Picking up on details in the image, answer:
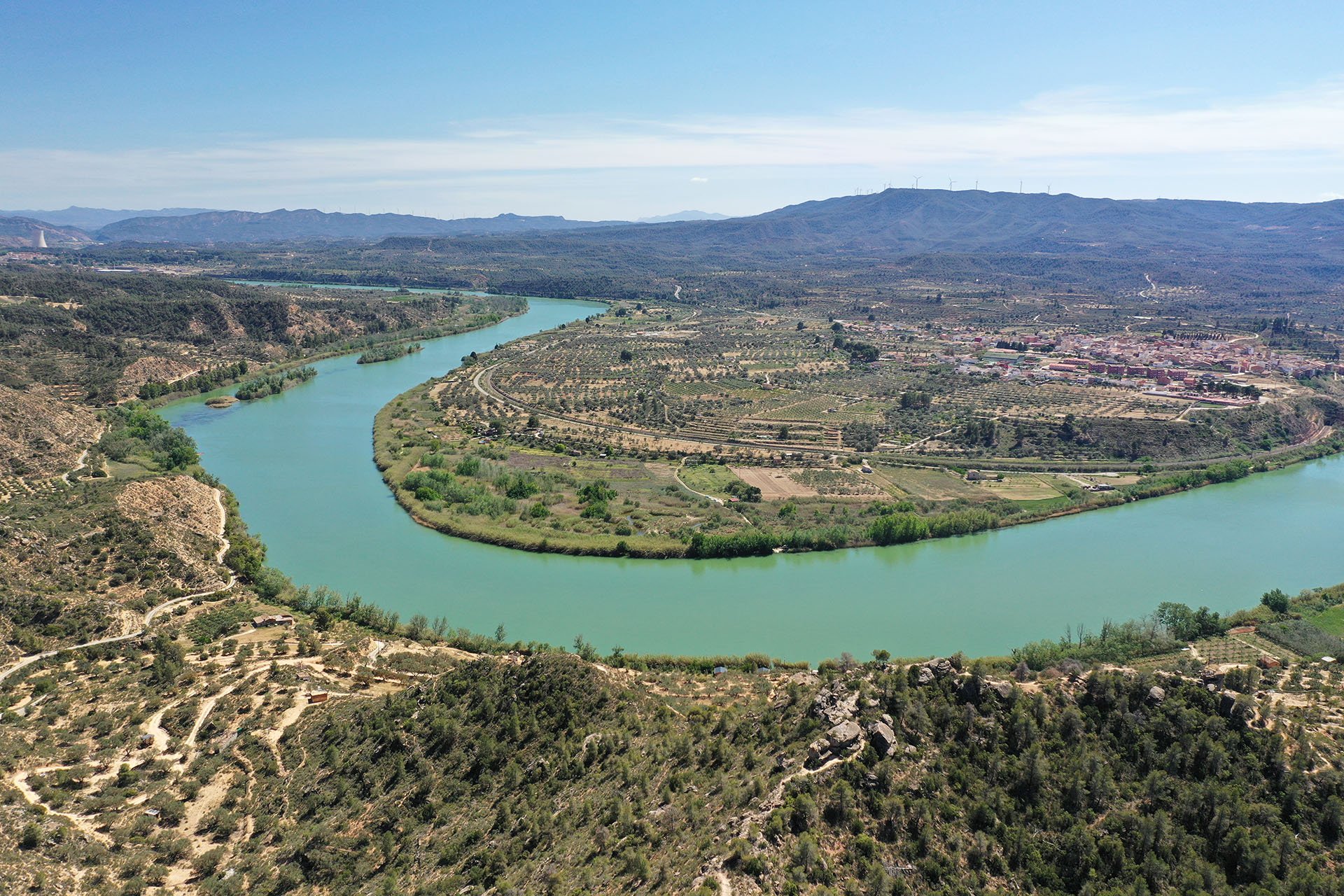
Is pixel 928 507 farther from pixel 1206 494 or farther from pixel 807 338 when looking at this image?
pixel 807 338

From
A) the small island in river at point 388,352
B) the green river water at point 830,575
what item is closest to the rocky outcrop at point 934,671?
the green river water at point 830,575

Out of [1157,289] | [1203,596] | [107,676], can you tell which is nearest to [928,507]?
[1203,596]

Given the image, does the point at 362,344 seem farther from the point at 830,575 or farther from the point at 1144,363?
the point at 1144,363

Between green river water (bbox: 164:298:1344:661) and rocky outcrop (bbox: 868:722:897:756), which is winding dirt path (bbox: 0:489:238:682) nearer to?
green river water (bbox: 164:298:1344:661)

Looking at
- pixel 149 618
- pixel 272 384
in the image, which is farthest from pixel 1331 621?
pixel 272 384

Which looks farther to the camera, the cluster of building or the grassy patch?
the cluster of building

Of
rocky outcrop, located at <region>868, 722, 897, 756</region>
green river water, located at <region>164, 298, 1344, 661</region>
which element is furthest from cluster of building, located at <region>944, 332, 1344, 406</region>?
rocky outcrop, located at <region>868, 722, 897, 756</region>

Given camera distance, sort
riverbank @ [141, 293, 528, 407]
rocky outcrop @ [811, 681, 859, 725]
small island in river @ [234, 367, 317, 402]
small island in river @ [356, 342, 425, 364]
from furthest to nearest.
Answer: small island in river @ [356, 342, 425, 364] < riverbank @ [141, 293, 528, 407] < small island in river @ [234, 367, 317, 402] < rocky outcrop @ [811, 681, 859, 725]

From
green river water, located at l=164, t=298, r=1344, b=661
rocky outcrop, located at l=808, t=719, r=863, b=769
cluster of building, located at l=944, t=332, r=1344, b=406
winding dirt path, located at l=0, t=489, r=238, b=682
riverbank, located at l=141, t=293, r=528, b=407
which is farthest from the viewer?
cluster of building, located at l=944, t=332, r=1344, b=406
